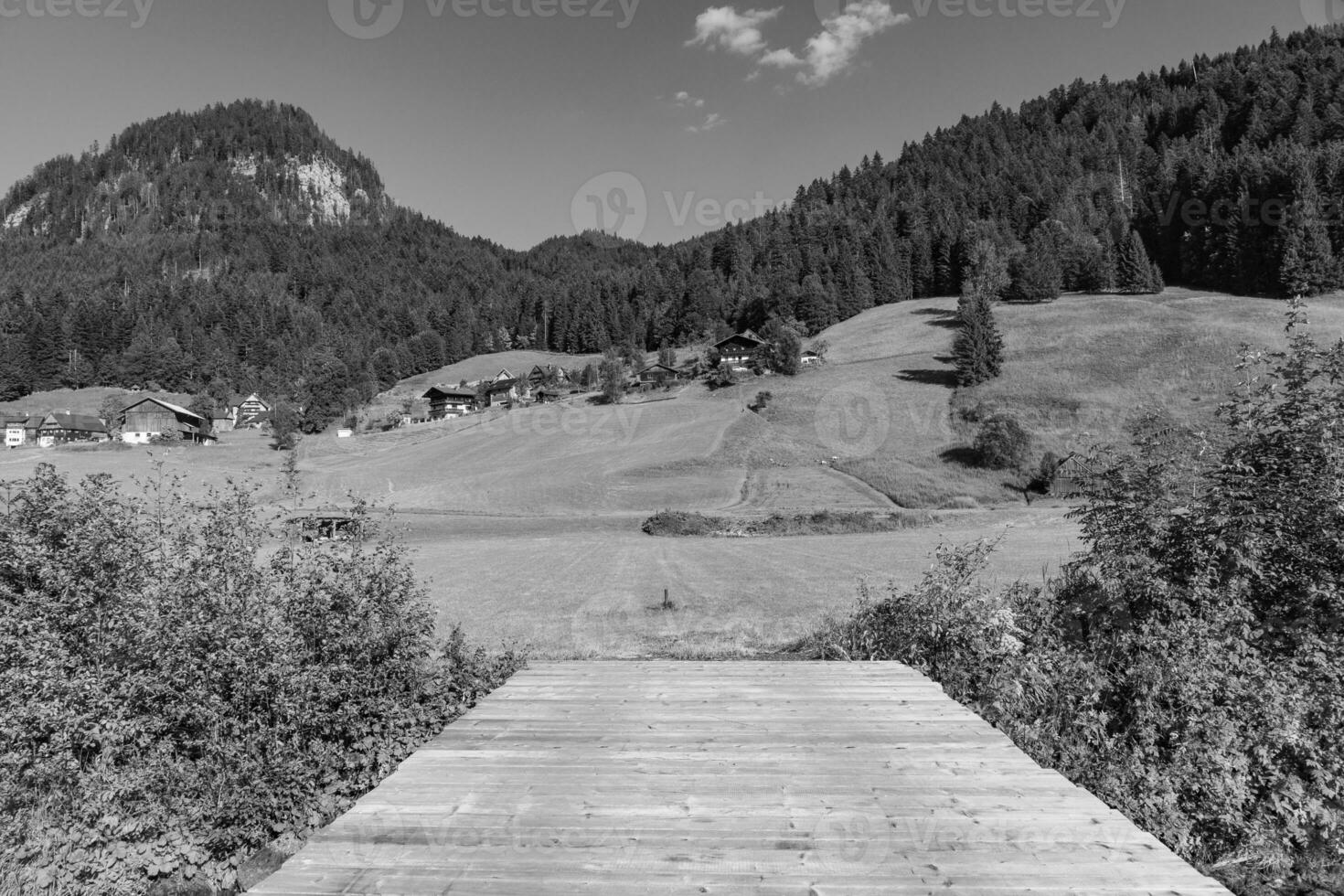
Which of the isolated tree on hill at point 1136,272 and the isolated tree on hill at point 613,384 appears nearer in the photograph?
the isolated tree on hill at point 613,384

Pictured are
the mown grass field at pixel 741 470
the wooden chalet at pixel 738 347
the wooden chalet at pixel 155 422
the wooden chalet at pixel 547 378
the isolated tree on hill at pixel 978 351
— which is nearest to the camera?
the mown grass field at pixel 741 470

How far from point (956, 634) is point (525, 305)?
6815 inches

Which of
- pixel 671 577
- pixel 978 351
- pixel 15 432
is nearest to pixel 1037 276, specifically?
pixel 978 351

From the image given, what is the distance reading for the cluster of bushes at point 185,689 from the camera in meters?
5.78

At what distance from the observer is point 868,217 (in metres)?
152

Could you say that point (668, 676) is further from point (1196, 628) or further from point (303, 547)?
point (1196, 628)

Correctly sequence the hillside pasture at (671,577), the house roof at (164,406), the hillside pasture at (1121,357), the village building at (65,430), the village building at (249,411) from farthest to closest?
the village building at (249,411), the house roof at (164,406), the village building at (65,430), the hillside pasture at (1121,357), the hillside pasture at (671,577)

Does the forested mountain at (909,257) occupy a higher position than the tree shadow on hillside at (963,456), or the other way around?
the forested mountain at (909,257)

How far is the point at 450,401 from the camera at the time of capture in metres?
118

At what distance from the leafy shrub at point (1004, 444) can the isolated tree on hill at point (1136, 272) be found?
228 ft

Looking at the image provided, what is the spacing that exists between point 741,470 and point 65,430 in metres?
97.6

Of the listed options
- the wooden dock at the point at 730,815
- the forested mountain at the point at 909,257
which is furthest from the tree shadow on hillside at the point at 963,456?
the forested mountain at the point at 909,257

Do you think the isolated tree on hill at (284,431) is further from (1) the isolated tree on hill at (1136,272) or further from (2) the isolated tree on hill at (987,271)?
(1) the isolated tree on hill at (1136,272)

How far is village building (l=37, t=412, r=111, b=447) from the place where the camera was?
3816 inches
